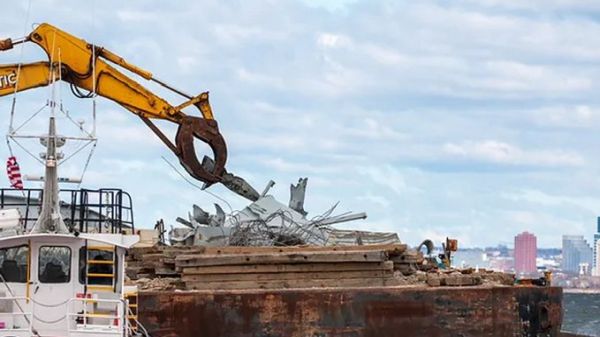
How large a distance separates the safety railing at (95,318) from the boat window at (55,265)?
0.53 metres

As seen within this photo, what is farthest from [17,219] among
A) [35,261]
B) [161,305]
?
[161,305]

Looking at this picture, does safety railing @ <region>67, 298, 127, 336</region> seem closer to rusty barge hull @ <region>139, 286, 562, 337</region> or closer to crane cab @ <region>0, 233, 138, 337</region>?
crane cab @ <region>0, 233, 138, 337</region>

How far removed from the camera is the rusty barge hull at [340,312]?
99.9 ft

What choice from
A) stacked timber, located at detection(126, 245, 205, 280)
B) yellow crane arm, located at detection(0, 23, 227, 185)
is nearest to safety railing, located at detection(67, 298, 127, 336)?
stacked timber, located at detection(126, 245, 205, 280)

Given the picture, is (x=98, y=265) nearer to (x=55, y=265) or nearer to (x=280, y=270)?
(x=55, y=265)

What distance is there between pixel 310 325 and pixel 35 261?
775 centimetres

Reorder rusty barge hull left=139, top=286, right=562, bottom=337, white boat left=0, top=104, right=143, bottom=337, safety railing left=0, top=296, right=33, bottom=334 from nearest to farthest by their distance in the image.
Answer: safety railing left=0, top=296, right=33, bottom=334, white boat left=0, top=104, right=143, bottom=337, rusty barge hull left=139, top=286, right=562, bottom=337

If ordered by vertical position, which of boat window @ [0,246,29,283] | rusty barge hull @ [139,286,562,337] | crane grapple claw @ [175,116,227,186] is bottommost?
rusty barge hull @ [139,286,562,337]

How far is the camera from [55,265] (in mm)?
25016

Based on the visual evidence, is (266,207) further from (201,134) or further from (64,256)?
(64,256)

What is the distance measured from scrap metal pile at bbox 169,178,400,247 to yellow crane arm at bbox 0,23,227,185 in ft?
3.96

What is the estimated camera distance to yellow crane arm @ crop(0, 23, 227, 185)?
3444 centimetres

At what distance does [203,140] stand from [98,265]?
36.3 ft

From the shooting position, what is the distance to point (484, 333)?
3078 cm
